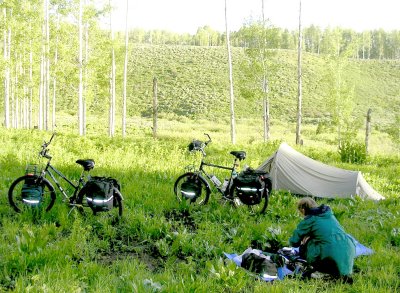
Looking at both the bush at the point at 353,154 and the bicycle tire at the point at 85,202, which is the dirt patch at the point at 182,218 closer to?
the bicycle tire at the point at 85,202

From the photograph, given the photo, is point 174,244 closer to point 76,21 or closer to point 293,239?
point 293,239

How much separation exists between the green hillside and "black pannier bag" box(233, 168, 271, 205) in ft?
160

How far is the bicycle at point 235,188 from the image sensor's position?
9.02 meters

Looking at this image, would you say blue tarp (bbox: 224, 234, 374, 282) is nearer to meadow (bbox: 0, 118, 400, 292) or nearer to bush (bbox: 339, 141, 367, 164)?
meadow (bbox: 0, 118, 400, 292)

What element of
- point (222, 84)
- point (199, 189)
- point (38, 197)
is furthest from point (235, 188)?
point (222, 84)

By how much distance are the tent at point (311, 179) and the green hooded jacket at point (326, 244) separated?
→ 18.6ft

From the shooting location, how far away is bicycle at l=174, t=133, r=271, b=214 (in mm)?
9016

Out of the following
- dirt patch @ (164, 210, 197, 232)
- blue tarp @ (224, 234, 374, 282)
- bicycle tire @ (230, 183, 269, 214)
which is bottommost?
blue tarp @ (224, 234, 374, 282)

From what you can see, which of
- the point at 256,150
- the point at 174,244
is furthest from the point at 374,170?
the point at 174,244

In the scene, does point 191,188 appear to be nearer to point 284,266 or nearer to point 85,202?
point 85,202

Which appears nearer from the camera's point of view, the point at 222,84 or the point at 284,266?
the point at 284,266

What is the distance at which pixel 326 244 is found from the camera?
6234 millimetres

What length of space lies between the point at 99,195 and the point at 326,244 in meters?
4.38

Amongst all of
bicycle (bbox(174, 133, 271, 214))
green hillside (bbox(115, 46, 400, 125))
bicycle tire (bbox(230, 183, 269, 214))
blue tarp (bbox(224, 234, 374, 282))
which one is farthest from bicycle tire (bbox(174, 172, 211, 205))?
green hillside (bbox(115, 46, 400, 125))
